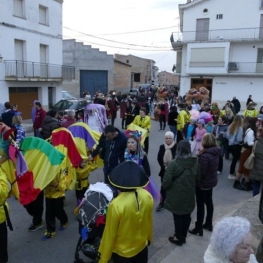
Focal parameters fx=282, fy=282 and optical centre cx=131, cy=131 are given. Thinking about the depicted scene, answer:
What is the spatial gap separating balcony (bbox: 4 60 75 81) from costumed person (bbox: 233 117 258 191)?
51.3 feet

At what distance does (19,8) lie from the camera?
18828 millimetres

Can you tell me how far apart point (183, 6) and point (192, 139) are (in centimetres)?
2734

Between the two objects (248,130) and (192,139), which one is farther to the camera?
(192,139)

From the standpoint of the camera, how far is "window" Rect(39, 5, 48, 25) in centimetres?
2073

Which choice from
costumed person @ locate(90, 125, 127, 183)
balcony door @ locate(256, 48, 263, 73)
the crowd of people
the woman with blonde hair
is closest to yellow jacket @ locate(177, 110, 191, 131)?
the crowd of people

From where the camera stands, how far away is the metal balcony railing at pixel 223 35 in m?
29.0

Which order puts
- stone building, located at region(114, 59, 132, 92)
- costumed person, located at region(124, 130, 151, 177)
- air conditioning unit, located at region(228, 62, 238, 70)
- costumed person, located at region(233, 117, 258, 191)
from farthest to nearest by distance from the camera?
stone building, located at region(114, 59, 132, 92) < air conditioning unit, located at region(228, 62, 238, 70) < costumed person, located at region(233, 117, 258, 191) < costumed person, located at region(124, 130, 151, 177)

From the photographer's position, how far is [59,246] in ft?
15.1

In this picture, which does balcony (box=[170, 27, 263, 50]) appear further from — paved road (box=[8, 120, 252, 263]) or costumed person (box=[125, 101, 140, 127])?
Result: paved road (box=[8, 120, 252, 263])

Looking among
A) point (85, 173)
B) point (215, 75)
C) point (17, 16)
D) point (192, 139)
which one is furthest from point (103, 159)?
point (215, 75)

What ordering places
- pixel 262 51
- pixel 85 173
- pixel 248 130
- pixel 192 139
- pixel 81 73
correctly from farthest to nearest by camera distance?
pixel 81 73 → pixel 262 51 → pixel 192 139 → pixel 248 130 → pixel 85 173

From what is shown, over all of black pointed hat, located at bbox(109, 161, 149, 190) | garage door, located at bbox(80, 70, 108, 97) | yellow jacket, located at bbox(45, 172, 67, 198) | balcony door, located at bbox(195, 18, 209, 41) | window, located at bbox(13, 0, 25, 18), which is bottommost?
yellow jacket, located at bbox(45, 172, 67, 198)

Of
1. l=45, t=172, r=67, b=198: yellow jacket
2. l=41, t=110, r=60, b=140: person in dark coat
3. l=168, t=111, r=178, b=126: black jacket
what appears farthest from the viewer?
l=168, t=111, r=178, b=126: black jacket

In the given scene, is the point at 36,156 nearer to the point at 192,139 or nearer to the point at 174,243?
the point at 174,243
